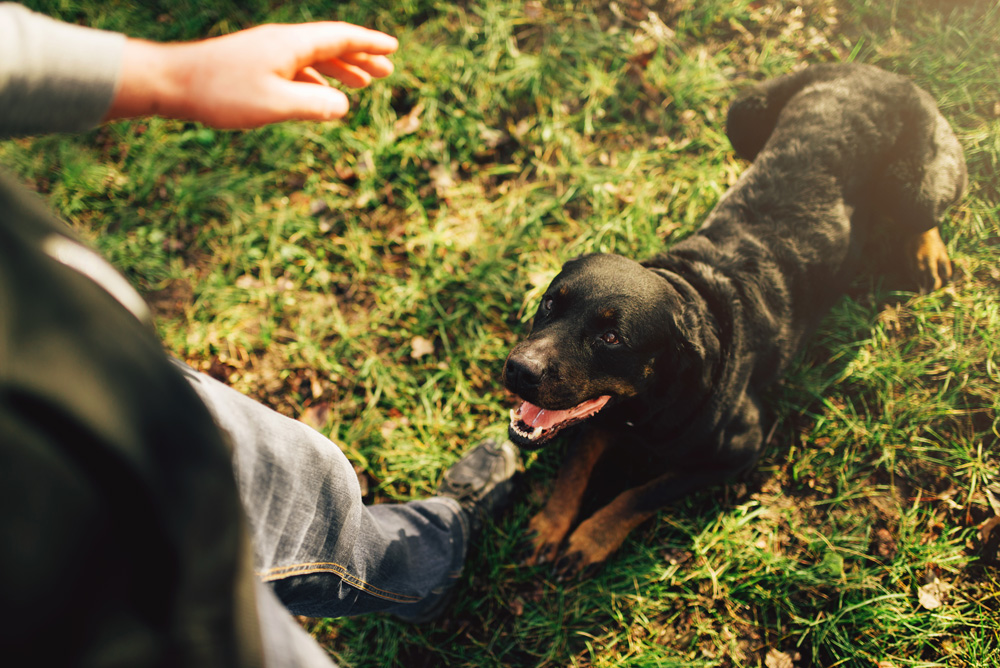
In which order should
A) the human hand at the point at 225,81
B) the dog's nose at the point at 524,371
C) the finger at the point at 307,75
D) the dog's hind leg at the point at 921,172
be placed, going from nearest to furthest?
the human hand at the point at 225,81, the finger at the point at 307,75, the dog's nose at the point at 524,371, the dog's hind leg at the point at 921,172

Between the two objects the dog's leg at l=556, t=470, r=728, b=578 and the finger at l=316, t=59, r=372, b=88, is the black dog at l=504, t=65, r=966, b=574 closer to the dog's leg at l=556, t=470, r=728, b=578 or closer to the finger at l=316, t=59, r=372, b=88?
the dog's leg at l=556, t=470, r=728, b=578

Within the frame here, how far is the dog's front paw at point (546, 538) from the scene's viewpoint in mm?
2670

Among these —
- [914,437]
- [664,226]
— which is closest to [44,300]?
[664,226]

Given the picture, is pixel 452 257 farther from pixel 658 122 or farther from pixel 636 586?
pixel 636 586

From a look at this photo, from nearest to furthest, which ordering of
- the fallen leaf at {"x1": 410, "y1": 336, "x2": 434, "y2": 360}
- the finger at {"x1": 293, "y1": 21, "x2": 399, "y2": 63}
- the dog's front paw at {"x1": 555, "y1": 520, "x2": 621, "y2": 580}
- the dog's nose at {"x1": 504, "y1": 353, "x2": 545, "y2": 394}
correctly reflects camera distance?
the finger at {"x1": 293, "y1": 21, "x2": 399, "y2": 63}
the dog's nose at {"x1": 504, "y1": 353, "x2": 545, "y2": 394}
the dog's front paw at {"x1": 555, "y1": 520, "x2": 621, "y2": 580}
the fallen leaf at {"x1": 410, "y1": 336, "x2": 434, "y2": 360}

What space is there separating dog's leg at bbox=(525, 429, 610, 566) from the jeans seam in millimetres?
774

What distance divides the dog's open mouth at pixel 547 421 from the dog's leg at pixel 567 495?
40cm

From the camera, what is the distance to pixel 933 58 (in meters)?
3.46

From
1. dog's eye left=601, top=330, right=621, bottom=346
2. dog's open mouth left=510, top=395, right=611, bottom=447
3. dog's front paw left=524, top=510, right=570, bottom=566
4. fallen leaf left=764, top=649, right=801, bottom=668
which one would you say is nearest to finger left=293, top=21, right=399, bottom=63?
dog's eye left=601, top=330, right=621, bottom=346

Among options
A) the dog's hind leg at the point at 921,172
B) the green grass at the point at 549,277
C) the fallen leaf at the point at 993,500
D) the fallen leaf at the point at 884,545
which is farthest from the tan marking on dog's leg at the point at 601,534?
the dog's hind leg at the point at 921,172

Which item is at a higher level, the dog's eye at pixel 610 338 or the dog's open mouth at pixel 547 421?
the dog's eye at pixel 610 338

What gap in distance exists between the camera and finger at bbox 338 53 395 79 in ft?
5.25

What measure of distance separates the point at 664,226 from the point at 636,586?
6.90ft

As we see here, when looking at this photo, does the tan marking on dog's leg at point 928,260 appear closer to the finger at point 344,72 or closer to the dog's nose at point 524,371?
the dog's nose at point 524,371
